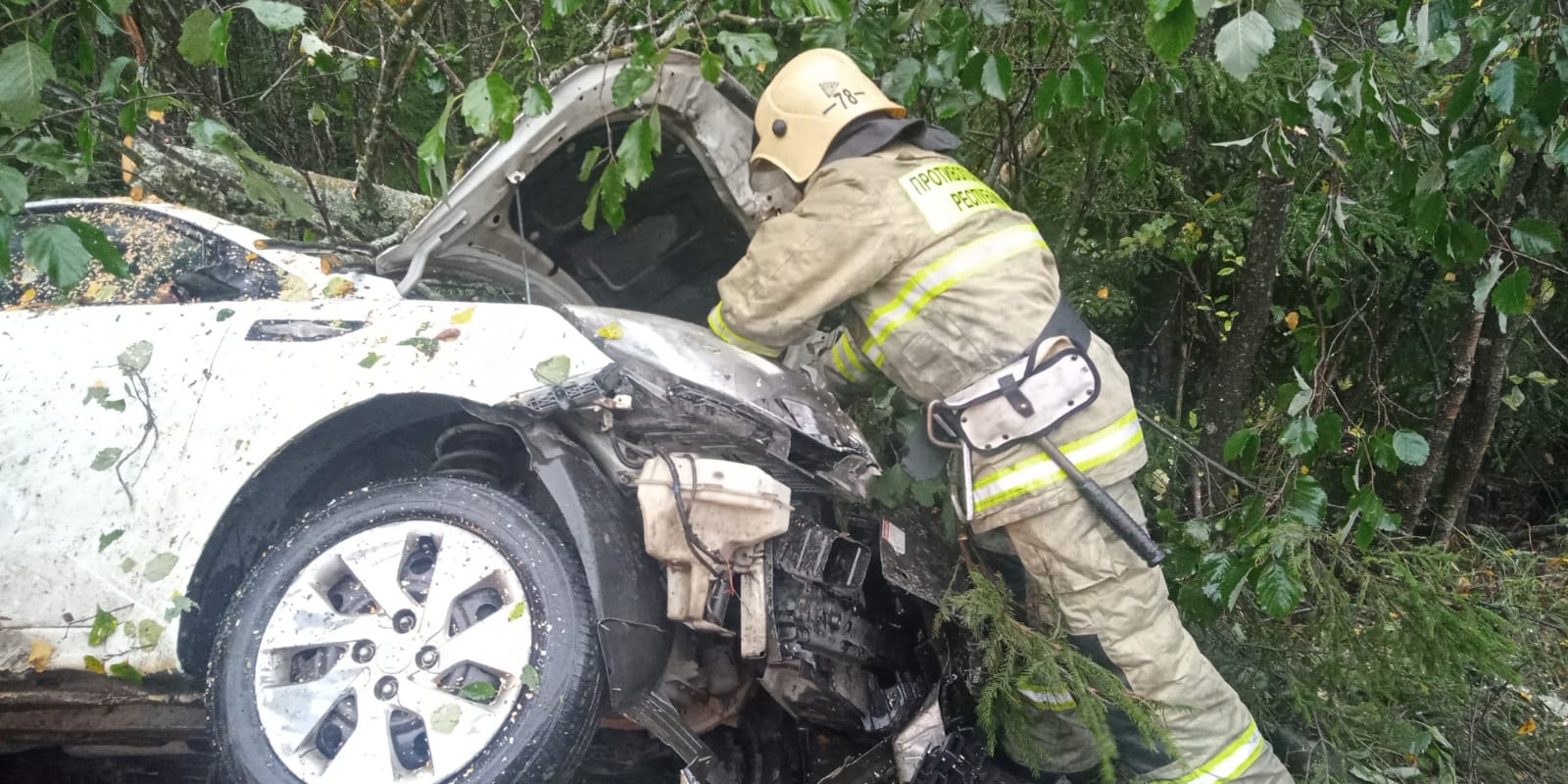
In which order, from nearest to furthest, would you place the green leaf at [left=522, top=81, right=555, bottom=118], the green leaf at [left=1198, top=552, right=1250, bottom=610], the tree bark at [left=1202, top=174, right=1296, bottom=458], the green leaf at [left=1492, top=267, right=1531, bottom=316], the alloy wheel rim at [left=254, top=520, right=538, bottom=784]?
1. the alloy wheel rim at [left=254, top=520, right=538, bottom=784]
2. the green leaf at [left=1492, top=267, right=1531, bottom=316]
3. the green leaf at [left=522, top=81, right=555, bottom=118]
4. the green leaf at [left=1198, top=552, right=1250, bottom=610]
5. the tree bark at [left=1202, top=174, right=1296, bottom=458]

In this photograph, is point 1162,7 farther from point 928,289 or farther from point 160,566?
point 160,566

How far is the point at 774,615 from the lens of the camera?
239 centimetres

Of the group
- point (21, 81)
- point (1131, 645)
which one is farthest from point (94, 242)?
point (1131, 645)

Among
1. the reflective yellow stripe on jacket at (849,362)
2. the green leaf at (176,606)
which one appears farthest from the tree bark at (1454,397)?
the green leaf at (176,606)

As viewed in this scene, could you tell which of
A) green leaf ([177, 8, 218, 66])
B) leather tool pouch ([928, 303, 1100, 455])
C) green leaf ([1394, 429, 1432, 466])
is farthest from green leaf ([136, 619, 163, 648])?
green leaf ([1394, 429, 1432, 466])

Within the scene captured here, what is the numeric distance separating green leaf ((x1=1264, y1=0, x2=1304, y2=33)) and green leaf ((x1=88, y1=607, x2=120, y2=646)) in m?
3.03

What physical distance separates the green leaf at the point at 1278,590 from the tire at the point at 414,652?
1773 mm

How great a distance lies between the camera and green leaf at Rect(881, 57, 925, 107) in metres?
2.93

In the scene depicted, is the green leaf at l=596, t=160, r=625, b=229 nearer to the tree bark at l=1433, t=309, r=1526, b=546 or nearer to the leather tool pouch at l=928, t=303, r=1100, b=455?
the leather tool pouch at l=928, t=303, r=1100, b=455

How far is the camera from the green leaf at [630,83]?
2.38 metres

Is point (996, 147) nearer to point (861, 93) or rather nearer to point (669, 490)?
point (861, 93)

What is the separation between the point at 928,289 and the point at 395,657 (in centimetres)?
154

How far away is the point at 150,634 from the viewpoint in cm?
247

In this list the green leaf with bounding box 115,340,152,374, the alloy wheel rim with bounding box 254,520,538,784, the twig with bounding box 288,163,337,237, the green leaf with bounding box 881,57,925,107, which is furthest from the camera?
the twig with bounding box 288,163,337,237
